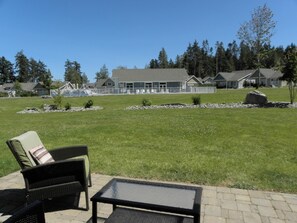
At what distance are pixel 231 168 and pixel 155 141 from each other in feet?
8.96

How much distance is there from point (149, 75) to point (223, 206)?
4253 cm

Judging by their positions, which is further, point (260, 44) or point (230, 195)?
point (260, 44)

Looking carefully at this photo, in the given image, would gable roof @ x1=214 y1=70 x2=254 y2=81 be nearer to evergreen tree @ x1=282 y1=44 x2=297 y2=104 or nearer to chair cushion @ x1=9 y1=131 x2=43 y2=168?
evergreen tree @ x1=282 y1=44 x2=297 y2=104

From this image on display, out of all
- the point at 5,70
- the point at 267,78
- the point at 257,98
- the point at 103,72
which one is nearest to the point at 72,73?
the point at 103,72

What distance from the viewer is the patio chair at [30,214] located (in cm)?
164

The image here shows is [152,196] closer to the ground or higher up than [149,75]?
closer to the ground

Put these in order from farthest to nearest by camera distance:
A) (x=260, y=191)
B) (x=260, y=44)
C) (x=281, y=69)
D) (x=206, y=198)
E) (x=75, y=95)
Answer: (x=260, y=44) → (x=75, y=95) → (x=281, y=69) → (x=260, y=191) → (x=206, y=198)

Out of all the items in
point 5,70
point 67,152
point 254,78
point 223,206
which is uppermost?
point 5,70

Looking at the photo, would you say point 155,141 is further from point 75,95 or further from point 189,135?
point 75,95

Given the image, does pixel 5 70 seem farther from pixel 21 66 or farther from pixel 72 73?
pixel 72 73

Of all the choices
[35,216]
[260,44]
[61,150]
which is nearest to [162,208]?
[35,216]

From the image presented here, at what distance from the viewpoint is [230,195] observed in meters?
3.83

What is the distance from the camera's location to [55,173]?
10.6 feet

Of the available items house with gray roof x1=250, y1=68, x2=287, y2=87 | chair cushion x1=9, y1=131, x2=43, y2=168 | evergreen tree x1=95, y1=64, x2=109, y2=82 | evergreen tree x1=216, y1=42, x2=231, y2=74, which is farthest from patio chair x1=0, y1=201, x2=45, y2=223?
evergreen tree x1=95, y1=64, x2=109, y2=82
